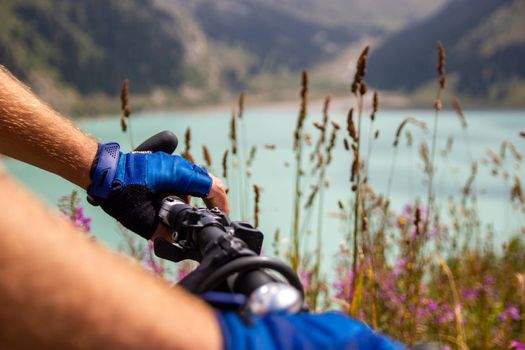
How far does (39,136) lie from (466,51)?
163m

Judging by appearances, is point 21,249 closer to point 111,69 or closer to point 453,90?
point 453,90

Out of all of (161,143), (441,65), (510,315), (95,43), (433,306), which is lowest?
(510,315)

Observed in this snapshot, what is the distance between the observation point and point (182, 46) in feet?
571

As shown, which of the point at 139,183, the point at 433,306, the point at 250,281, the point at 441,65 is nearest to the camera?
the point at 250,281

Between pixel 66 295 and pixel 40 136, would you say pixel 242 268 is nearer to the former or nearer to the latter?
pixel 66 295

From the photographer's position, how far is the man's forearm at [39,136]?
1561 mm

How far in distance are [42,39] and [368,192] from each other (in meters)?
160

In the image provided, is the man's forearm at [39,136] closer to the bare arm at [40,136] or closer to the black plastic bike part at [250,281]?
the bare arm at [40,136]

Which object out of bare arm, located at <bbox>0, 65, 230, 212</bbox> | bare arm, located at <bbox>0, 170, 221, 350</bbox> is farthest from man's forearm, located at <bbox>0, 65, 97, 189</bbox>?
bare arm, located at <bbox>0, 170, 221, 350</bbox>

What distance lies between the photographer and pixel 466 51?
148m

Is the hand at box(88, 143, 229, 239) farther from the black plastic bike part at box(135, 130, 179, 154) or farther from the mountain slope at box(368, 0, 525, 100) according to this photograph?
the mountain slope at box(368, 0, 525, 100)

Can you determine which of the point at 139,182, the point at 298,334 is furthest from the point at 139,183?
the point at 298,334

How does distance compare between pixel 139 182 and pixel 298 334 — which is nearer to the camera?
pixel 298 334

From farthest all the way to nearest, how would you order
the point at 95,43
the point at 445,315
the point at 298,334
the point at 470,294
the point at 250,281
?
the point at 95,43
the point at 470,294
the point at 445,315
the point at 250,281
the point at 298,334
